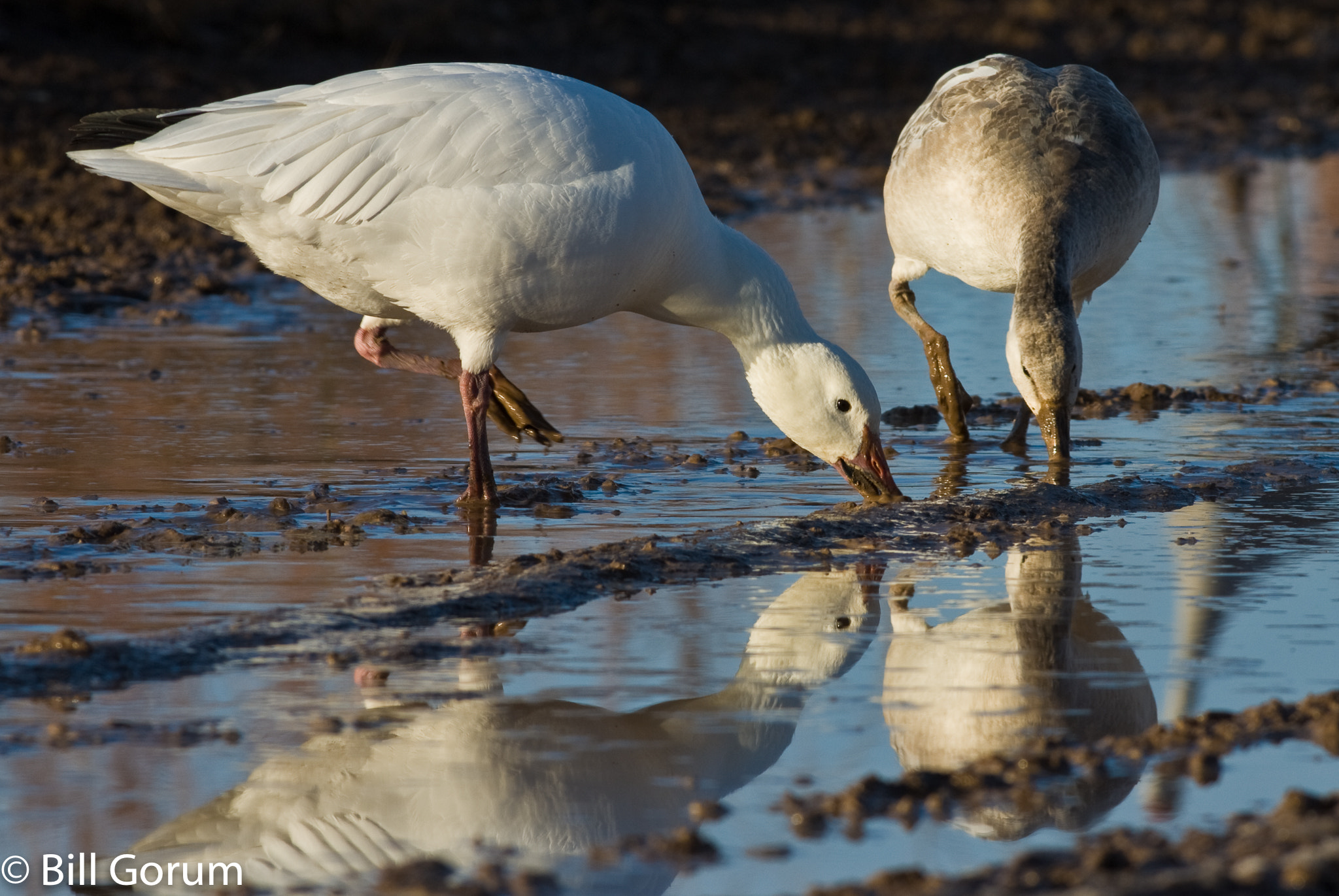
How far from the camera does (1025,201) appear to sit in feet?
24.5

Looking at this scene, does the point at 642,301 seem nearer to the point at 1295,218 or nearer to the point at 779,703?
the point at 779,703

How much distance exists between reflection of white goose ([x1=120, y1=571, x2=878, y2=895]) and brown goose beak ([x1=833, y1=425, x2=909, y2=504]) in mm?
2153

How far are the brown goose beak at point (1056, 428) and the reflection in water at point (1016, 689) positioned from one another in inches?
64.7

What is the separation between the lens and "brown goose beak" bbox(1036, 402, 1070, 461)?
22.5ft

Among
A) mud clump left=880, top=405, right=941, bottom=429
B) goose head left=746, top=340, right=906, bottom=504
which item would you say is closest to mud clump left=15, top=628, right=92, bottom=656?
goose head left=746, top=340, right=906, bottom=504

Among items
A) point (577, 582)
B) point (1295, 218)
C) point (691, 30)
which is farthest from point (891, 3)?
point (577, 582)

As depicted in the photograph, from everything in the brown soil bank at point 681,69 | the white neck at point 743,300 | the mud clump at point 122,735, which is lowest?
the mud clump at point 122,735

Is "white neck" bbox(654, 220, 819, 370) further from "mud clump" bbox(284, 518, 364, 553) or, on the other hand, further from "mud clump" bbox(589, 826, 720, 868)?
"mud clump" bbox(589, 826, 720, 868)

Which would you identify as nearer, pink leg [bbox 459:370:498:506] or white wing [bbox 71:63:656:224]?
white wing [bbox 71:63:656:224]

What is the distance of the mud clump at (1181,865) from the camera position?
117 inches

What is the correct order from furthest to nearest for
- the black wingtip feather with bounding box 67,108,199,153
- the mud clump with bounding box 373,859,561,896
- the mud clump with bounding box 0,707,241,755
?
the black wingtip feather with bounding box 67,108,199,153
the mud clump with bounding box 0,707,241,755
the mud clump with bounding box 373,859,561,896

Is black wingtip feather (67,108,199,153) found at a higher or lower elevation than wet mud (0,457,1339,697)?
higher

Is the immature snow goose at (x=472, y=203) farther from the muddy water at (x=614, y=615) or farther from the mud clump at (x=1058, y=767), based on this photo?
the mud clump at (x=1058, y=767)

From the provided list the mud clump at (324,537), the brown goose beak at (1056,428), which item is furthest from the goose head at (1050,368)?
the mud clump at (324,537)
